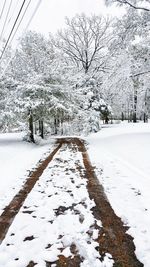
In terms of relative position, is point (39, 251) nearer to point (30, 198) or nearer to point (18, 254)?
point (18, 254)

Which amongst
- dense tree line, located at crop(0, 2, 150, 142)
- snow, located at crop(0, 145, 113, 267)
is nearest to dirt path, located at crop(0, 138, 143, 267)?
snow, located at crop(0, 145, 113, 267)

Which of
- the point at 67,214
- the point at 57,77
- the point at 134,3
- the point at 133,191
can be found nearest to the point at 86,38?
the point at 57,77

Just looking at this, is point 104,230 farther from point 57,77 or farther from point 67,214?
point 57,77

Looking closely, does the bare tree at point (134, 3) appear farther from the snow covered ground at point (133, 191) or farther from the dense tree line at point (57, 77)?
the snow covered ground at point (133, 191)

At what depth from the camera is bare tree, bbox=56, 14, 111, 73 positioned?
29.5 m

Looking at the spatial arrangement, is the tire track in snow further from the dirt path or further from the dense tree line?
the dense tree line

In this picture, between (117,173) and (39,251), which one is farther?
(117,173)

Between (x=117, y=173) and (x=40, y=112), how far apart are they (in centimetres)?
1192

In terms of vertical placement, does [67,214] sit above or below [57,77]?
below

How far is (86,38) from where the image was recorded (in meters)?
Result: 29.6

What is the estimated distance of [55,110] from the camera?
753 inches

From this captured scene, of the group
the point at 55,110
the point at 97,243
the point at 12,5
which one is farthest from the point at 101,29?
the point at 97,243

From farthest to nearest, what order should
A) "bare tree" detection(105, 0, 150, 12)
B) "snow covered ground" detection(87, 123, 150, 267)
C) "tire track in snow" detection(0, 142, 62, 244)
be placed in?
1. "bare tree" detection(105, 0, 150, 12)
2. "tire track in snow" detection(0, 142, 62, 244)
3. "snow covered ground" detection(87, 123, 150, 267)

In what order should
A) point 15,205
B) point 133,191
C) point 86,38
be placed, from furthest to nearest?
point 86,38 < point 133,191 < point 15,205
